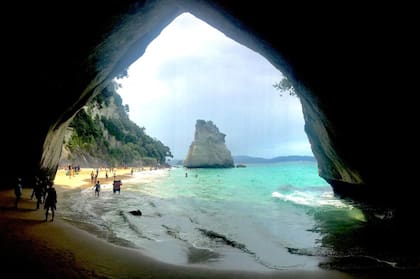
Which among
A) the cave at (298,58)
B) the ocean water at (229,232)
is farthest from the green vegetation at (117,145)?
the cave at (298,58)

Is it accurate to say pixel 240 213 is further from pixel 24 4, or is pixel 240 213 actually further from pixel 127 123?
pixel 127 123

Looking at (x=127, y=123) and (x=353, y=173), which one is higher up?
(x=127, y=123)

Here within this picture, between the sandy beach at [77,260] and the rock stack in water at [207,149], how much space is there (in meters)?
109

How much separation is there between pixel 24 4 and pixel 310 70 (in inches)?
339

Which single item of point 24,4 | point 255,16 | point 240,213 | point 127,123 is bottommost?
point 240,213

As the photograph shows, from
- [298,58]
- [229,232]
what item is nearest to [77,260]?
[229,232]

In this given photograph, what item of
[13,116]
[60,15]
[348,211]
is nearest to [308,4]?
[60,15]

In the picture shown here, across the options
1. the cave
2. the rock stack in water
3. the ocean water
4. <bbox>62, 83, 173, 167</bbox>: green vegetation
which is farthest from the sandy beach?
the rock stack in water

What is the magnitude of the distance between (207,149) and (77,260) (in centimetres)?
11248

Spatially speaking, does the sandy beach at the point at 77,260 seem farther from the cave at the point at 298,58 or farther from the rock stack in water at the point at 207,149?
the rock stack in water at the point at 207,149

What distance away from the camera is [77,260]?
8.36 m

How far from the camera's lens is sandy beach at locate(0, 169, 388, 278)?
754 centimetres

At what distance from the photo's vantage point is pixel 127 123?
102 m

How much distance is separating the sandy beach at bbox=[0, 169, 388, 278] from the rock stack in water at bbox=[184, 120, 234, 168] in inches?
4297
